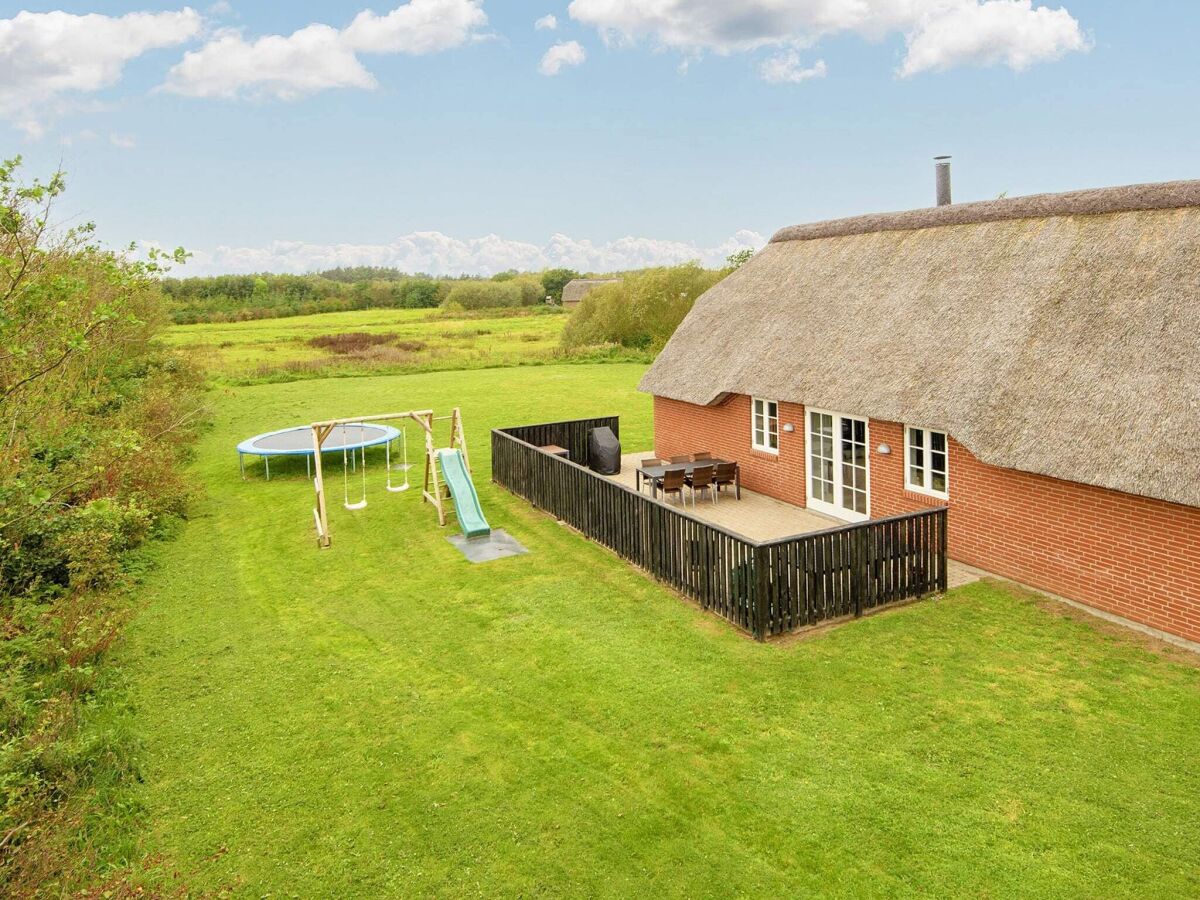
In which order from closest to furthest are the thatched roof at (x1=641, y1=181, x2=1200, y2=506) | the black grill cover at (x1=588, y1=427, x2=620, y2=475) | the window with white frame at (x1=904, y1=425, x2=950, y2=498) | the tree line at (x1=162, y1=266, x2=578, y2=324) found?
1. the thatched roof at (x1=641, y1=181, x2=1200, y2=506)
2. the window with white frame at (x1=904, y1=425, x2=950, y2=498)
3. the black grill cover at (x1=588, y1=427, x2=620, y2=475)
4. the tree line at (x1=162, y1=266, x2=578, y2=324)

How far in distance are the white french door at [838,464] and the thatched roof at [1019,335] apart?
2.16ft

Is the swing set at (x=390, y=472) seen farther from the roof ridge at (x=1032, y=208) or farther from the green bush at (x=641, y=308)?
the green bush at (x=641, y=308)

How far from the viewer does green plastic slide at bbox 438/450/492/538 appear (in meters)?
13.4

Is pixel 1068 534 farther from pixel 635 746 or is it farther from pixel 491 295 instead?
pixel 491 295

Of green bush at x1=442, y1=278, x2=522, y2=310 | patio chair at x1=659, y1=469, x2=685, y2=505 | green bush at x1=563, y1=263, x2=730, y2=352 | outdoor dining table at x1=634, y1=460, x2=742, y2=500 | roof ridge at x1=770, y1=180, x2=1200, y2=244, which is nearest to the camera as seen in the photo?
roof ridge at x1=770, y1=180, x2=1200, y2=244

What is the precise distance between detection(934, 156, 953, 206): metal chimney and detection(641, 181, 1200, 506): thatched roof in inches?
50.1

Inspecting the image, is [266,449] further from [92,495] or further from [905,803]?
[905,803]

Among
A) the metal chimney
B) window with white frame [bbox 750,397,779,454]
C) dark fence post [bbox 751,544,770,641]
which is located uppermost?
the metal chimney

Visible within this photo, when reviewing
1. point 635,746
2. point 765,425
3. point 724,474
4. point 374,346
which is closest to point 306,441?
point 724,474

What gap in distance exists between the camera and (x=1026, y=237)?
11938 millimetres

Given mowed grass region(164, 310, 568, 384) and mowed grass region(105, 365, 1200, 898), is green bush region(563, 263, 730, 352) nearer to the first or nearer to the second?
mowed grass region(164, 310, 568, 384)

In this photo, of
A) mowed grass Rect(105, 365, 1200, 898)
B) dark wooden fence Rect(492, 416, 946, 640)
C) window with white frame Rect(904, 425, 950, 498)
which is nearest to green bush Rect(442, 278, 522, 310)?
window with white frame Rect(904, 425, 950, 498)

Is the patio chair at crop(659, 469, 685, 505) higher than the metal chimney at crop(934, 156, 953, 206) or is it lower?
lower

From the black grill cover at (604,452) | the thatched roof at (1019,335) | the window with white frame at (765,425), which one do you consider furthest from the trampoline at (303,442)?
the window with white frame at (765,425)
